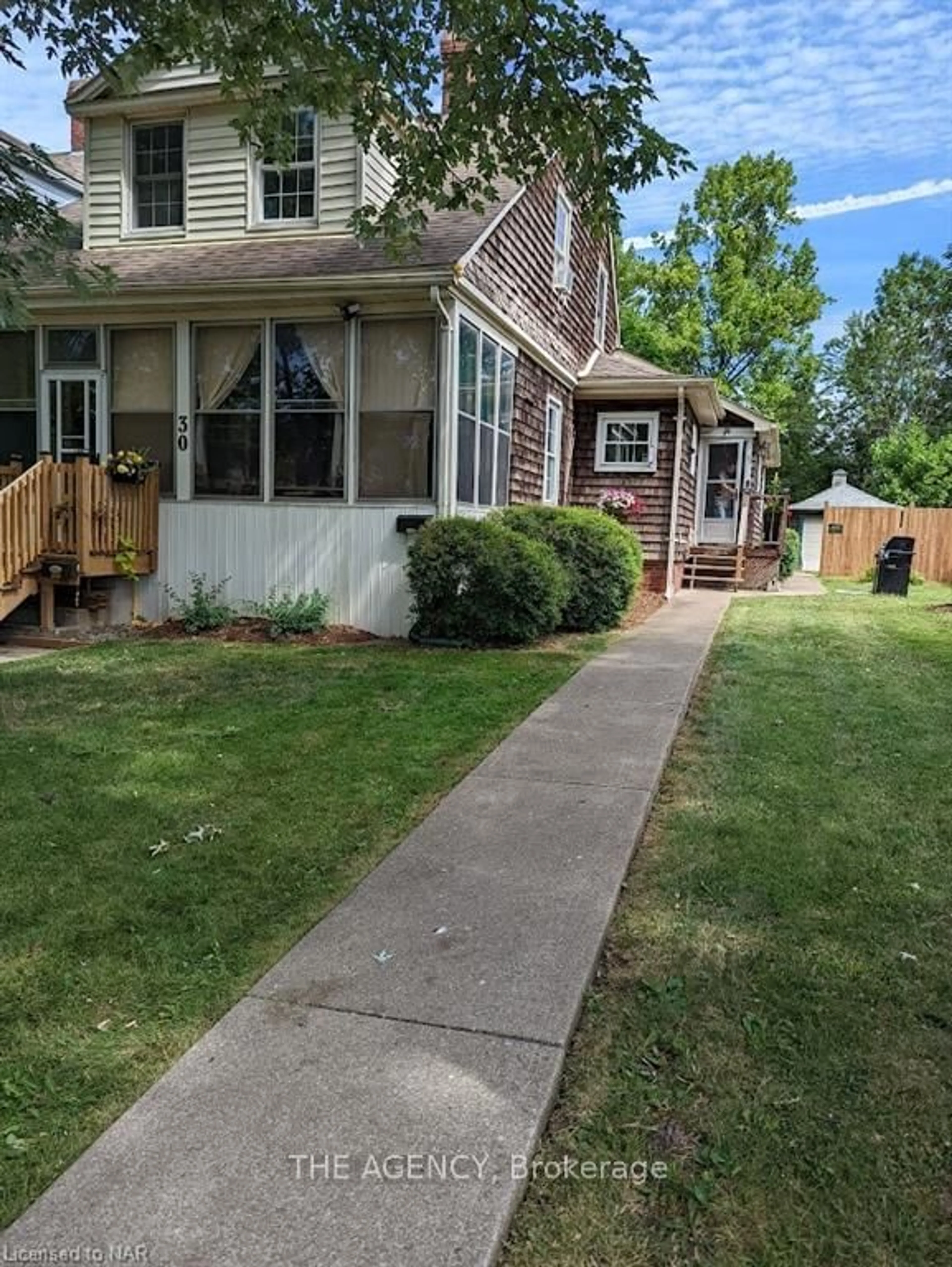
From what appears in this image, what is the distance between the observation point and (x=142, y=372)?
1018 centimetres

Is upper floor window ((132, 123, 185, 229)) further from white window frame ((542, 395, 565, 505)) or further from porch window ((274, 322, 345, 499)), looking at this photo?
white window frame ((542, 395, 565, 505))

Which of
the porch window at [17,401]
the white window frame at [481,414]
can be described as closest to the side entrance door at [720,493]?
the white window frame at [481,414]

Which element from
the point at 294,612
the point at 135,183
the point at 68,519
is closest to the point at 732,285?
the point at 135,183

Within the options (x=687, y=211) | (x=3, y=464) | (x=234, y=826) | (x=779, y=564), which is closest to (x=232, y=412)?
(x=3, y=464)

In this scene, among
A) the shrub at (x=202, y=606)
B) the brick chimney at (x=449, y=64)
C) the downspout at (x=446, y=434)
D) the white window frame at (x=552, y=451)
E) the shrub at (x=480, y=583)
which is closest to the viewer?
the brick chimney at (x=449, y=64)

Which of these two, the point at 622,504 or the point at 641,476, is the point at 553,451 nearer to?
the point at 622,504

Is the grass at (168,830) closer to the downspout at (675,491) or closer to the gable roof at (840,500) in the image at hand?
the downspout at (675,491)

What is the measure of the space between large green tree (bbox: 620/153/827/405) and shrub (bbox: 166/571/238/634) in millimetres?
23201

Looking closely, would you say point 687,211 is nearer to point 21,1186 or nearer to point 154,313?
point 154,313

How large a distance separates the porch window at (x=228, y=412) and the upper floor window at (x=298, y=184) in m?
1.82

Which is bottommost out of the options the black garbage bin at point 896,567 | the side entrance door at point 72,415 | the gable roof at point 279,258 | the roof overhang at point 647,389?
the black garbage bin at point 896,567

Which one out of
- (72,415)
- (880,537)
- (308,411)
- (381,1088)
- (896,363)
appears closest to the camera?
(381,1088)

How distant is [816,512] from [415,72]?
1156 inches

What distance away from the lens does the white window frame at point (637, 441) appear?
14828mm
